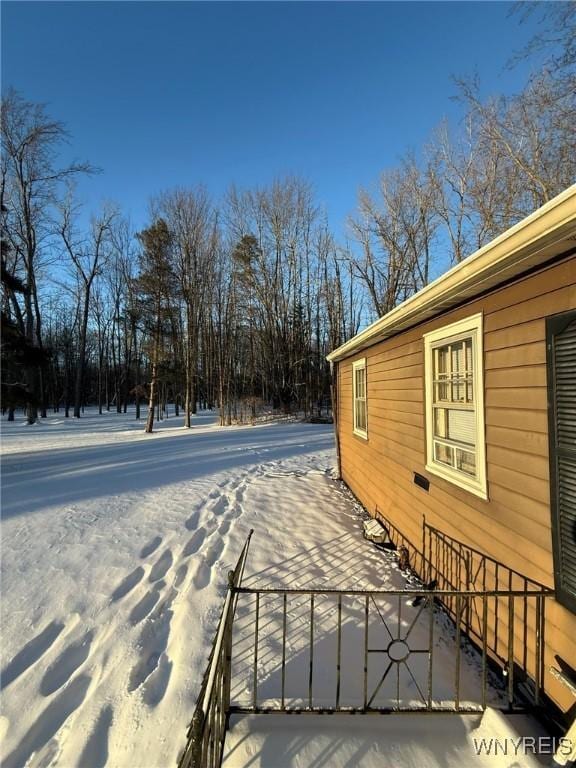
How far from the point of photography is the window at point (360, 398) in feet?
21.0

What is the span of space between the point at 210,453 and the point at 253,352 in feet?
50.9

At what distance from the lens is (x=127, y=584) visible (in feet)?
12.1

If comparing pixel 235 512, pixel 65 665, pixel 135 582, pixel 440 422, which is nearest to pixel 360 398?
pixel 235 512

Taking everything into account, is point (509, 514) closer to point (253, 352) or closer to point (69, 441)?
point (69, 441)

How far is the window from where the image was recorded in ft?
21.0

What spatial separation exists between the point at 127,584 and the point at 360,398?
461cm

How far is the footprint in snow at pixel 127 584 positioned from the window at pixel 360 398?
3783 mm

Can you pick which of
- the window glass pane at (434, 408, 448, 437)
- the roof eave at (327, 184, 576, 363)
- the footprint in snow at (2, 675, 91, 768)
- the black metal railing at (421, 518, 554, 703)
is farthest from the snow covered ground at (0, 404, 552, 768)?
the roof eave at (327, 184, 576, 363)

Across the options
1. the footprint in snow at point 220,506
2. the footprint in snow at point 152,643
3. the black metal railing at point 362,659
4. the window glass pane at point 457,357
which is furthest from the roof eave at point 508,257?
the footprint in snow at point 220,506

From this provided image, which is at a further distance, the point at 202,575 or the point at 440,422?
the point at 202,575

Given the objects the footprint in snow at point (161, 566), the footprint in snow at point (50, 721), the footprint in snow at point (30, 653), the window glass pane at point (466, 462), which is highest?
the window glass pane at point (466, 462)

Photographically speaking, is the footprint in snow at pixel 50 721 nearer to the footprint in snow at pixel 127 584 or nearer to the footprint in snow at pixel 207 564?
the footprint in snow at pixel 127 584

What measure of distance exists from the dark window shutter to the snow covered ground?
930 mm

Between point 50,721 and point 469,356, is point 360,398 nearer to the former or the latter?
point 469,356
